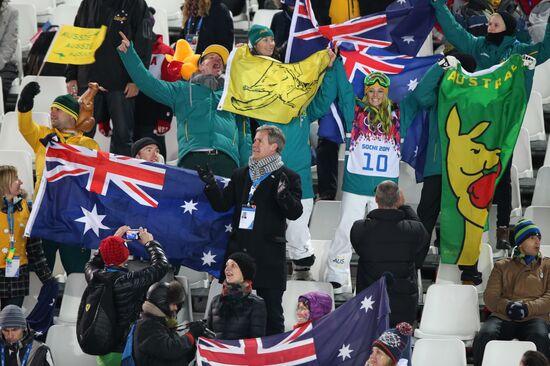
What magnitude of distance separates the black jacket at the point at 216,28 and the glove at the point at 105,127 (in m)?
1.13

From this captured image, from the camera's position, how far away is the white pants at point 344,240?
1369 centimetres

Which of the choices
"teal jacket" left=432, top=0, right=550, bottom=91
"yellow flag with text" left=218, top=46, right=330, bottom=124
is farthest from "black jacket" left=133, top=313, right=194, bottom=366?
"teal jacket" left=432, top=0, right=550, bottom=91

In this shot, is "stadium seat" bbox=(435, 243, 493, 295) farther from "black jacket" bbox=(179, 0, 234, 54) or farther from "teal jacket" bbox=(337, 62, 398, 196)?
"black jacket" bbox=(179, 0, 234, 54)

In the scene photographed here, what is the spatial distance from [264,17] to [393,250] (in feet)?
16.9

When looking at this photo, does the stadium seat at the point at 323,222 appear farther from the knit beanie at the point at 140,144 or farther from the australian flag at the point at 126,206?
the knit beanie at the point at 140,144

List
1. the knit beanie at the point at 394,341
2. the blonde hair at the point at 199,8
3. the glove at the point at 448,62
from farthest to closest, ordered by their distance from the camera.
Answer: the blonde hair at the point at 199,8
the glove at the point at 448,62
the knit beanie at the point at 394,341

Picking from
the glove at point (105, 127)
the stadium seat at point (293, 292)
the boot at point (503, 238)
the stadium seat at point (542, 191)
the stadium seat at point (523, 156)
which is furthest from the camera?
the stadium seat at point (523, 156)

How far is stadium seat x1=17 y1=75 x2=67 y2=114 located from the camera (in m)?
16.2

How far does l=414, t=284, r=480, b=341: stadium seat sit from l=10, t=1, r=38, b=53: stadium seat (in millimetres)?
5768

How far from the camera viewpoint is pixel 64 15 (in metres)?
17.4

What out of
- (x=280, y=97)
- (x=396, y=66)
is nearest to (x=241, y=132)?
(x=280, y=97)

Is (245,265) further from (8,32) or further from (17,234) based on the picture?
(8,32)

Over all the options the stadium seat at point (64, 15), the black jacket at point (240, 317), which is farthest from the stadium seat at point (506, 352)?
the stadium seat at point (64, 15)

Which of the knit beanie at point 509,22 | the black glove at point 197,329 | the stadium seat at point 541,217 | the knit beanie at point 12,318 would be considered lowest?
the knit beanie at point 12,318
